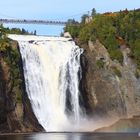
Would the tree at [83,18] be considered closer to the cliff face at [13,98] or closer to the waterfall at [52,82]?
the waterfall at [52,82]

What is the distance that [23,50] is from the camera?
114 metres

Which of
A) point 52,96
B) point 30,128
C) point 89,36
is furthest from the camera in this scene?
point 89,36

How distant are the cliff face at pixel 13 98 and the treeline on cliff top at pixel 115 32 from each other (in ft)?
50.4

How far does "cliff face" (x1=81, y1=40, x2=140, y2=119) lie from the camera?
115 m

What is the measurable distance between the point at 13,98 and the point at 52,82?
28.7ft

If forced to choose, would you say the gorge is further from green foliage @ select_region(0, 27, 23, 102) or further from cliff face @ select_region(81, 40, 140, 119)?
green foliage @ select_region(0, 27, 23, 102)

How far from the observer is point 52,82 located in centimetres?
11394

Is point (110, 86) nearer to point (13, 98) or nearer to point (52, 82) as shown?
point (52, 82)

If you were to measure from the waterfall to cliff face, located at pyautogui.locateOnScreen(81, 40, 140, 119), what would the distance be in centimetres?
241

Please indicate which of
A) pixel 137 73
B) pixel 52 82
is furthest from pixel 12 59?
pixel 137 73

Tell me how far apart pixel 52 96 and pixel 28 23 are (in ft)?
147

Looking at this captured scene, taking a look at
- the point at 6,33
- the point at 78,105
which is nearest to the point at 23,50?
the point at 6,33

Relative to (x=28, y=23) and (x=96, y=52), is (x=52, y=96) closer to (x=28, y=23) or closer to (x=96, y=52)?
(x=96, y=52)

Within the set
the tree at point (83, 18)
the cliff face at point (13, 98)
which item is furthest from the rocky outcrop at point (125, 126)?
the tree at point (83, 18)
